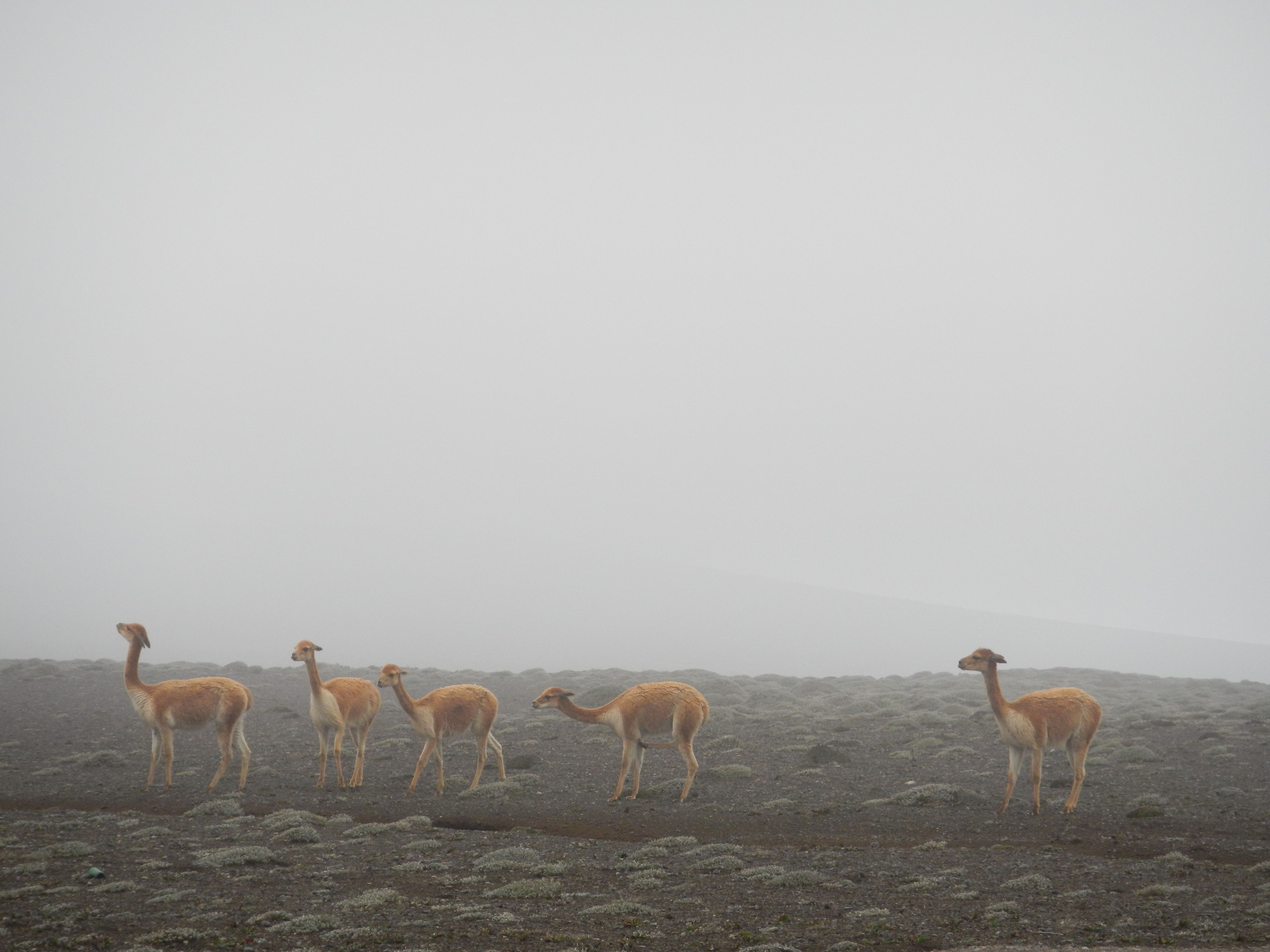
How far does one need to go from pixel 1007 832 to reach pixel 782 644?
600ft

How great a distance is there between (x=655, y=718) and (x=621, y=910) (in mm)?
6708

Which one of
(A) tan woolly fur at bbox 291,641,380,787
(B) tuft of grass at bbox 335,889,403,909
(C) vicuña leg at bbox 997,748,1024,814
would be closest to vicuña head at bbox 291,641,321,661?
(A) tan woolly fur at bbox 291,641,380,787

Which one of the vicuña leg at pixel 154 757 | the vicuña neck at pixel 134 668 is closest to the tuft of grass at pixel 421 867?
the vicuña leg at pixel 154 757

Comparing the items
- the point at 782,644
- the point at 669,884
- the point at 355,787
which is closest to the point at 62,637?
the point at 782,644

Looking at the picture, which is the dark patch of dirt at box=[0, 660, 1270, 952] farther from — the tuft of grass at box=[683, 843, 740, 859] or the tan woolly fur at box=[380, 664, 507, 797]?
the tan woolly fur at box=[380, 664, 507, 797]

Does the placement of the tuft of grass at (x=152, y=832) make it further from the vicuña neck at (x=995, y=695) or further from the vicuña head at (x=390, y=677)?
the vicuña neck at (x=995, y=695)

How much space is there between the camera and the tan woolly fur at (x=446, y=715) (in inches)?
663

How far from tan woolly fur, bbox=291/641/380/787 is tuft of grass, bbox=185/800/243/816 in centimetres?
218

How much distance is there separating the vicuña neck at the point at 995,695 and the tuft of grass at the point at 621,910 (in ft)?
27.3

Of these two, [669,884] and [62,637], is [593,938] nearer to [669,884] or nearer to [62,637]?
[669,884]

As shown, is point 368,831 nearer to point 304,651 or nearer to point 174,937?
point 304,651

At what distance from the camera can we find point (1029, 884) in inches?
444

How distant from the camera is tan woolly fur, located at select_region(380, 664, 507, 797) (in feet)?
55.2

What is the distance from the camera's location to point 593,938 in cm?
955
